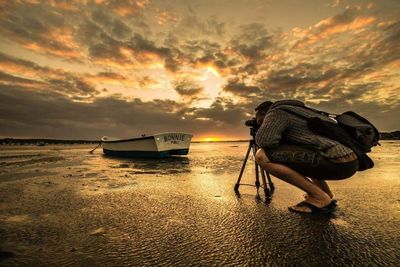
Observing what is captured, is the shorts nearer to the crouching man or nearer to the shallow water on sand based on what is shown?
the crouching man

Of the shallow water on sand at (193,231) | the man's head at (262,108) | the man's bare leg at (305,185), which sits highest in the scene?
the man's head at (262,108)

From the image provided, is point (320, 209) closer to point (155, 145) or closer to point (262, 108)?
point (262, 108)

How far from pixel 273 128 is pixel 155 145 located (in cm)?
1403

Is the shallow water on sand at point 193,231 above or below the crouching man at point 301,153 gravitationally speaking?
below

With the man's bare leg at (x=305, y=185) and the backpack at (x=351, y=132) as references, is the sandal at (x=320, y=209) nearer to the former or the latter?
the man's bare leg at (x=305, y=185)

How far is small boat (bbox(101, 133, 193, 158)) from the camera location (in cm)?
1683

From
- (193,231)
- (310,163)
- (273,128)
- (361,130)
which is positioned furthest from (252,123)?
(193,231)

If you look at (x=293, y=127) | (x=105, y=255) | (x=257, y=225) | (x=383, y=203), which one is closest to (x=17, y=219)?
(x=105, y=255)

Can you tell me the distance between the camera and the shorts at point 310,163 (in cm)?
311

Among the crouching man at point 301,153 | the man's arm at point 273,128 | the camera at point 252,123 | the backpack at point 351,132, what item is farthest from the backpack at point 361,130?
the camera at point 252,123

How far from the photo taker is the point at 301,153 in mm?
3268

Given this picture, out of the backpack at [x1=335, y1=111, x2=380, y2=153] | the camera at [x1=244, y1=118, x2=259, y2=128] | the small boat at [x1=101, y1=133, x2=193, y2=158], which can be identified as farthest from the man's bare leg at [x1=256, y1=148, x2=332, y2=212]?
the small boat at [x1=101, y1=133, x2=193, y2=158]

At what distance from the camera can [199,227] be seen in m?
2.84

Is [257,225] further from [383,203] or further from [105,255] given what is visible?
[383,203]
